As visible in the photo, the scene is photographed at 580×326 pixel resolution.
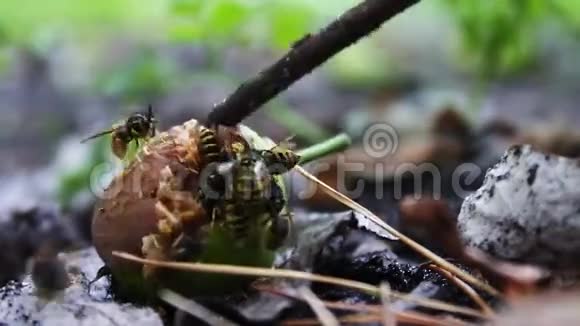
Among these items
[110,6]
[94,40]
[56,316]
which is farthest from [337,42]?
[94,40]

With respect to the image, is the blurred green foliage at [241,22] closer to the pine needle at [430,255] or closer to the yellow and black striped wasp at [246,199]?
the pine needle at [430,255]

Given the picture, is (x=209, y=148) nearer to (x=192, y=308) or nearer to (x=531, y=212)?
(x=192, y=308)

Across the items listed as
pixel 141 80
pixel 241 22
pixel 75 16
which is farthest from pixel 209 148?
pixel 75 16

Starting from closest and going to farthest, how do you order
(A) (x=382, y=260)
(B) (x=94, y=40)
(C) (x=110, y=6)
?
(A) (x=382, y=260) → (C) (x=110, y=6) → (B) (x=94, y=40)

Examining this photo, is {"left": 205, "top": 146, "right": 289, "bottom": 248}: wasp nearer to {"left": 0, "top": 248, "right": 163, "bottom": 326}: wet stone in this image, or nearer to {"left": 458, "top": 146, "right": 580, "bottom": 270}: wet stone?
{"left": 0, "top": 248, "right": 163, "bottom": 326}: wet stone

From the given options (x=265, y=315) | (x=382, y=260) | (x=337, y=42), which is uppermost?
(x=337, y=42)

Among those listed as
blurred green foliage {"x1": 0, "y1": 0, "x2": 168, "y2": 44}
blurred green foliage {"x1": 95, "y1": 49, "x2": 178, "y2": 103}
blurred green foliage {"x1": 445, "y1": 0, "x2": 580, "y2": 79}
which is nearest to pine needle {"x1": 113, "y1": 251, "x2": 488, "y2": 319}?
blurred green foliage {"x1": 445, "y1": 0, "x2": 580, "y2": 79}

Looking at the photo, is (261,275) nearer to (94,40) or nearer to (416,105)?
(416,105)
